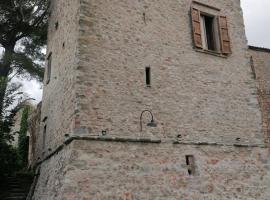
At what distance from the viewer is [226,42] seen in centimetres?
1154

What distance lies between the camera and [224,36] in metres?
11.6

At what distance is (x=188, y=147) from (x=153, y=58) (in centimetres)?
289

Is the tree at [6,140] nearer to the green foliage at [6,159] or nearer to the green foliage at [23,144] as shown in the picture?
the green foliage at [6,159]

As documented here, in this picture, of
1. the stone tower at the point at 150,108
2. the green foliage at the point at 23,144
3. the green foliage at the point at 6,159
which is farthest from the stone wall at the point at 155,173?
the green foliage at the point at 23,144

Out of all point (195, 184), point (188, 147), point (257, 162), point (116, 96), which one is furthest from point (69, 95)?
point (257, 162)

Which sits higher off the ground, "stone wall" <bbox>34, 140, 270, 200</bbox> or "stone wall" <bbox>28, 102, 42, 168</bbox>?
"stone wall" <bbox>28, 102, 42, 168</bbox>

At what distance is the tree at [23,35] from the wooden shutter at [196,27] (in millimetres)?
7877

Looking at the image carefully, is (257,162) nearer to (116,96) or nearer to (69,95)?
(116,96)

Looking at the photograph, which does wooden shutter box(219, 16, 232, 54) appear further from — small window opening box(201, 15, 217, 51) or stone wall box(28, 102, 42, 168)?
stone wall box(28, 102, 42, 168)

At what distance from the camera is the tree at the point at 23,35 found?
15.2m

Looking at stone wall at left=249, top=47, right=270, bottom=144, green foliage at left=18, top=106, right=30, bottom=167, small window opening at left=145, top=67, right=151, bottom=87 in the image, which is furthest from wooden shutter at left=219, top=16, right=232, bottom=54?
green foliage at left=18, top=106, right=30, bottom=167

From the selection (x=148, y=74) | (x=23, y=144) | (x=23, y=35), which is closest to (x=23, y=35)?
(x=23, y=35)

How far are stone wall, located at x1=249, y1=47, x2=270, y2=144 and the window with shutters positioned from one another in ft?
14.4

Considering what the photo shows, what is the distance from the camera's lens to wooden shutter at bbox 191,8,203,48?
10977mm
